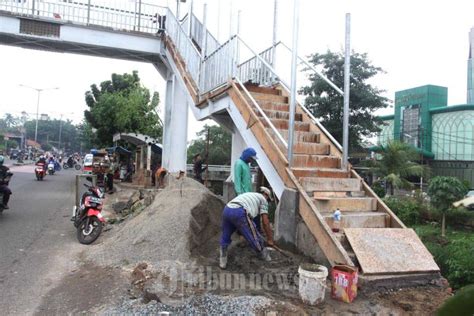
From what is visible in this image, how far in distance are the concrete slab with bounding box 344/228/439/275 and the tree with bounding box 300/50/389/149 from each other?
1002 cm

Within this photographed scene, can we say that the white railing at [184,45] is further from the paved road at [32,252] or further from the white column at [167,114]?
the paved road at [32,252]

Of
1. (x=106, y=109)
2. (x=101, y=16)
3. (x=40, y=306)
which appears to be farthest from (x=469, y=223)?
(x=106, y=109)

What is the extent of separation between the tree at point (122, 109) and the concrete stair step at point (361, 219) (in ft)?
58.1

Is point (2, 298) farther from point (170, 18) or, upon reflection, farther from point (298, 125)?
point (170, 18)

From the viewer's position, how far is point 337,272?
4.19 m

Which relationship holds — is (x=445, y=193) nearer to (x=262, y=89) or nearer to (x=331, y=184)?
(x=262, y=89)

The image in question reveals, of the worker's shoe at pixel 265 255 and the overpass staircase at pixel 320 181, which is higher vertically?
the overpass staircase at pixel 320 181

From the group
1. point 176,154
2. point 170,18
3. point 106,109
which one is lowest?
point 176,154

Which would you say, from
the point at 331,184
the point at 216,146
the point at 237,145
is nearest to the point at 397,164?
the point at 237,145

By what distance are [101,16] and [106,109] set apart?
8982mm

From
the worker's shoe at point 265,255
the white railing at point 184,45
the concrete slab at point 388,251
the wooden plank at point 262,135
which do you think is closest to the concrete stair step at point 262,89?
the wooden plank at point 262,135

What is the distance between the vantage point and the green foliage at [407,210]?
12375mm

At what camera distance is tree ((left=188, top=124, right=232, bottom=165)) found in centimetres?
3531

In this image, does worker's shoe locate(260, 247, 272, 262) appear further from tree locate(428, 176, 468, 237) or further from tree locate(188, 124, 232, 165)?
tree locate(188, 124, 232, 165)
